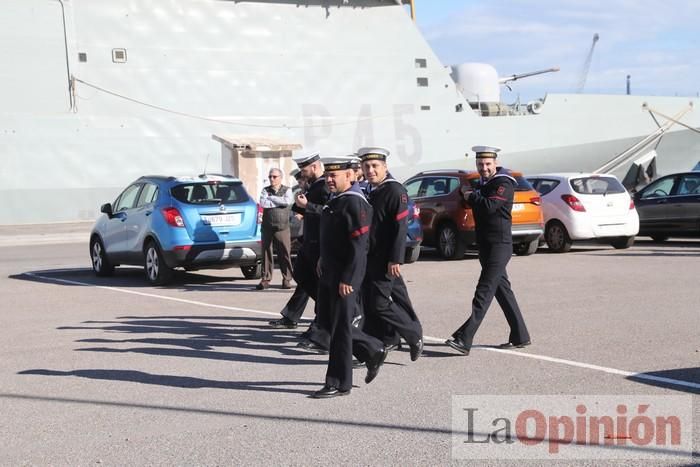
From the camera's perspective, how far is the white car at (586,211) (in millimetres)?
17328

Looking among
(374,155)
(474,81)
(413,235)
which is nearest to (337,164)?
(374,155)

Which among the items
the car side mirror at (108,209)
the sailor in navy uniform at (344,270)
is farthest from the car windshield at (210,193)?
the sailor in navy uniform at (344,270)

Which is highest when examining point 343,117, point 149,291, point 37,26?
point 37,26

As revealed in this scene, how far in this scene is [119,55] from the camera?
29.4 meters

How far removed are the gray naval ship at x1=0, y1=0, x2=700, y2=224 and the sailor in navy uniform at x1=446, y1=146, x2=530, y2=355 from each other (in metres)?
17.8

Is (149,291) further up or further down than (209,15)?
further down

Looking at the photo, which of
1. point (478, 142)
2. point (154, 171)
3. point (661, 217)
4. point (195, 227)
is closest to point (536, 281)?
point (195, 227)

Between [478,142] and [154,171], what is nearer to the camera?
[154,171]

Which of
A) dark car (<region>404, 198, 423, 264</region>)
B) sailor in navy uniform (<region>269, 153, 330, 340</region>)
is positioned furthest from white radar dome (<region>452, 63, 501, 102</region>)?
sailor in navy uniform (<region>269, 153, 330, 340</region>)

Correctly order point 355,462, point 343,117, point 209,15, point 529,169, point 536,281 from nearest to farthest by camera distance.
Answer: point 355,462 → point 536,281 → point 209,15 → point 343,117 → point 529,169

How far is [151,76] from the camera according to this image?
30.0 metres

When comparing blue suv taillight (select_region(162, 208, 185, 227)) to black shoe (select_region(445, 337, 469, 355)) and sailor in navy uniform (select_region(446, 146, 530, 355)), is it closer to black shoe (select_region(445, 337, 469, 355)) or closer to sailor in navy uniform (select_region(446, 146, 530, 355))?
sailor in navy uniform (select_region(446, 146, 530, 355))

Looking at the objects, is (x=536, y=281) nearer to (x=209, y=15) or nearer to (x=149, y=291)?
(x=149, y=291)

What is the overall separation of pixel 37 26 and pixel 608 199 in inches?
716
